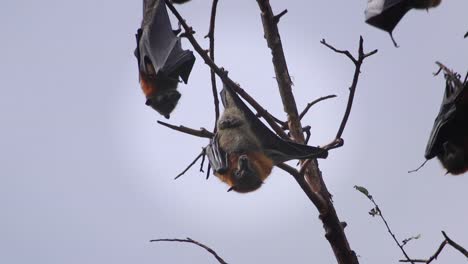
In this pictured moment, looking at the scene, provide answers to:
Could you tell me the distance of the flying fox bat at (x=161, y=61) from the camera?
26.0ft

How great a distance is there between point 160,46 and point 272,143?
10.3 ft

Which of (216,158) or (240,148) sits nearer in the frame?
(216,158)

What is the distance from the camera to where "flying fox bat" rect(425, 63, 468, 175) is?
6.30 meters

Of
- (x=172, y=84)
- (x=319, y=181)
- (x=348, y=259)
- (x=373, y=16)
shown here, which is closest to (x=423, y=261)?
(x=348, y=259)

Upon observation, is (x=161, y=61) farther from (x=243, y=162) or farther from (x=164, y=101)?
(x=243, y=162)

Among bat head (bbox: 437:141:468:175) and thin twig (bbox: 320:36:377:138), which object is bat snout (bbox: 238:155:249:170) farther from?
bat head (bbox: 437:141:468:175)

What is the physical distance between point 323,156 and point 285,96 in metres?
0.94

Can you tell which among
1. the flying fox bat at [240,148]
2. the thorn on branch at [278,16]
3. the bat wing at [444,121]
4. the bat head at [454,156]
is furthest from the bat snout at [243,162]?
the bat head at [454,156]

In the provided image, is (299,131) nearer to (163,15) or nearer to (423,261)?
(423,261)

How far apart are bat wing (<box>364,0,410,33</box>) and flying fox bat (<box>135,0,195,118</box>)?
3253 mm

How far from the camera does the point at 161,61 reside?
7965 millimetres

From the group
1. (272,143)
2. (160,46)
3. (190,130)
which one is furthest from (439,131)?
(160,46)

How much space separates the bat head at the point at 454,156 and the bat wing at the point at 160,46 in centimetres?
375

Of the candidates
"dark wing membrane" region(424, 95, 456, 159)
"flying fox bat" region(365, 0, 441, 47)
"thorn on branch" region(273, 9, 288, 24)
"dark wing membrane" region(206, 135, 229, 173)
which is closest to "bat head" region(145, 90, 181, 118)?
"dark wing membrane" region(206, 135, 229, 173)
